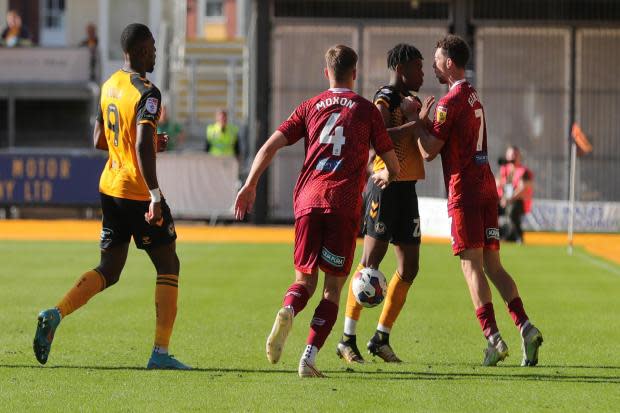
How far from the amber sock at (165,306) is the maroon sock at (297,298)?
3.27 ft

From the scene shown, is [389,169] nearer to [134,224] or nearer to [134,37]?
[134,224]

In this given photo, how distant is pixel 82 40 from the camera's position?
4553 centimetres

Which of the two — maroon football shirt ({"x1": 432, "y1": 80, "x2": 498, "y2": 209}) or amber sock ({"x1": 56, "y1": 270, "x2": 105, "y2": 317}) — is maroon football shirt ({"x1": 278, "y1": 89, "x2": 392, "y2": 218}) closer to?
maroon football shirt ({"x1": 432, "y1": 80, "x2": 498, "y2": 209})

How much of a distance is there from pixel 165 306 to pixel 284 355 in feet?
3.71

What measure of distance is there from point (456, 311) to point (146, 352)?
4.07m

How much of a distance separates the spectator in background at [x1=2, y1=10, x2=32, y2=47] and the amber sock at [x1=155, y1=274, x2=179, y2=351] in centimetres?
3438

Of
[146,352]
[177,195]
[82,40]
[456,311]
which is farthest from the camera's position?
[82,40]

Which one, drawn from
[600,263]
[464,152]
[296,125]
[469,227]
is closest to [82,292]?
[296,125]

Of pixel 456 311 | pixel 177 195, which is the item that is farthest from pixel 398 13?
pixel 456 311

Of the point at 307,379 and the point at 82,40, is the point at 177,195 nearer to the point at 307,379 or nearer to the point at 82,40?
the point at 82,40

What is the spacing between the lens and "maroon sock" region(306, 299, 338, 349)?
28.7 feet

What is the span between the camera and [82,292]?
942cm

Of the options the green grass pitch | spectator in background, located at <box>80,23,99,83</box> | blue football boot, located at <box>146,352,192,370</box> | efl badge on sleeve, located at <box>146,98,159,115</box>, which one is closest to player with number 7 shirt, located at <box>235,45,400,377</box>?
the green grass pitch

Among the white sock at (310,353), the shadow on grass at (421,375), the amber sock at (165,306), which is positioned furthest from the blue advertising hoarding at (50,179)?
the white sock at (310,353)
